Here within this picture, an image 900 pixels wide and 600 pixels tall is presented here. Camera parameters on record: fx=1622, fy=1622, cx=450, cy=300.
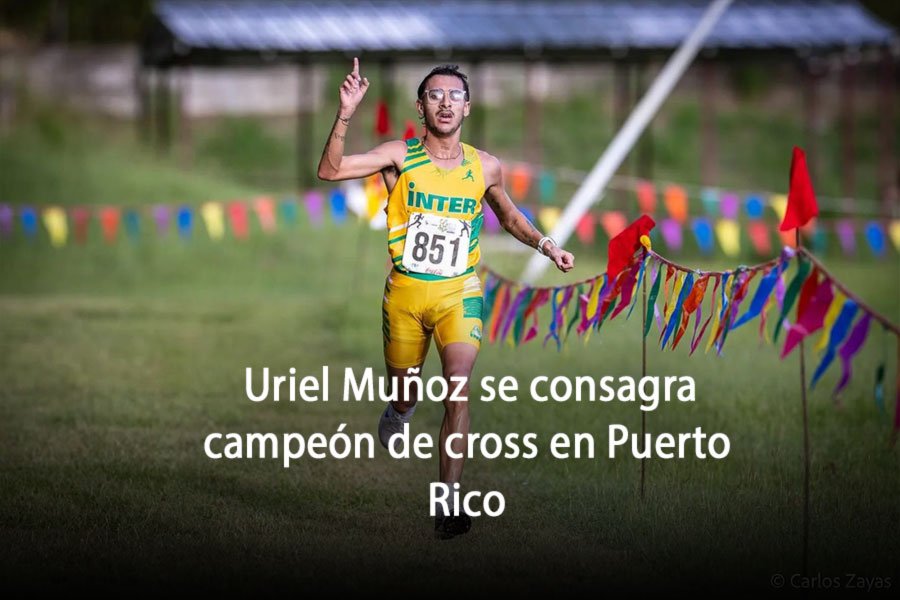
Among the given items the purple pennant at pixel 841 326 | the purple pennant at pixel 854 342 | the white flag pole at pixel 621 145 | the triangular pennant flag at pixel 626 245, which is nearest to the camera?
the purple pennant at pixel 854 342

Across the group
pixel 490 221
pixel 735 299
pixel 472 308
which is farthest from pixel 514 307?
pixel 490 221

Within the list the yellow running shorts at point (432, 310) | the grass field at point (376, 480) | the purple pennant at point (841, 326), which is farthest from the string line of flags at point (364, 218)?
the purple pennant at point (841, 326)

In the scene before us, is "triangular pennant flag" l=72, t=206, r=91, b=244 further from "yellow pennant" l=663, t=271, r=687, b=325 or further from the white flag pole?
"yellow pennant" l=663, t=271, r=687, b=325

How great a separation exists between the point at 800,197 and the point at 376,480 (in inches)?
129

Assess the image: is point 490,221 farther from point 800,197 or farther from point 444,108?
point 800,197

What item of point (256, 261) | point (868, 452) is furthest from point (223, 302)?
point (868, 452)

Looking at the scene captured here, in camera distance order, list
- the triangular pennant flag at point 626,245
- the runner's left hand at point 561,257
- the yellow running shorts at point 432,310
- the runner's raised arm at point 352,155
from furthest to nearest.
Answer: the triangular pennant flag at point 626,245 → the runner's left hand at point 561,257 → the yellow running shorts at point 432,310 → the runner's raised arm at point 352,155

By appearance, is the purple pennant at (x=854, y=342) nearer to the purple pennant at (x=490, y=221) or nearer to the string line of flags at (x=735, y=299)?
the string line of flags at (x=735, y=299)

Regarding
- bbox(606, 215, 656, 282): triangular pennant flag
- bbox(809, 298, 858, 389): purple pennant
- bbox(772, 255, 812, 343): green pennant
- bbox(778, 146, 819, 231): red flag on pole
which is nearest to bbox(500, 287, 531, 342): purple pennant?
bbox(606, 215, 656, 282): triangular pennant flag

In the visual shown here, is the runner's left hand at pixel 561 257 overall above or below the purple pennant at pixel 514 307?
above

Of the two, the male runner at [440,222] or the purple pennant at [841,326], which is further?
the male runner at [440,222]

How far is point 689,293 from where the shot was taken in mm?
6875

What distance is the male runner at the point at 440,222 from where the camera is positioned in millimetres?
6844

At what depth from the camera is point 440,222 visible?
22.6ft
